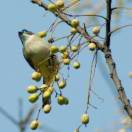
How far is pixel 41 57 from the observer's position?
3430 millimetres

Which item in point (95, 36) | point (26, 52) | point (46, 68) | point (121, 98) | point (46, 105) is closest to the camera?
point (121, 98)

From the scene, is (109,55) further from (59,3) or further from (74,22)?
(59,3)

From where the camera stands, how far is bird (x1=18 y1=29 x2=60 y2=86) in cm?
321

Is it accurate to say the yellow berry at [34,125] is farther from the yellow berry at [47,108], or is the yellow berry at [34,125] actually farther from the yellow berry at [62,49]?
the yellow berry at [62,49]

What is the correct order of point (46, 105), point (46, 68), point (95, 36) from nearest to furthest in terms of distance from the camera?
point (95, 36)
point (46, 105)
point (46, 68)

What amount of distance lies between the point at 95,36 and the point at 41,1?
35cm

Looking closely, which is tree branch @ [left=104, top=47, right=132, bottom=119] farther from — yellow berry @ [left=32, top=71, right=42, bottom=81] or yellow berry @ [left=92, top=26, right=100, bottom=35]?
yellow berry @ [left=32, top=71, right=42, bottom=81]

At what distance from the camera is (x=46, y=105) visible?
3.06 metres

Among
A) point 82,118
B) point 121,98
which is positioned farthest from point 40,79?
point 121,98

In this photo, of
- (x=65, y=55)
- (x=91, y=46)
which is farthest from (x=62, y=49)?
(x=91, y=46)

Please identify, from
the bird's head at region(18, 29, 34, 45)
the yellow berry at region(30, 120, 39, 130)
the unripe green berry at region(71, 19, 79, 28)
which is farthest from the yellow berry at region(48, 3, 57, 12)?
the bird's head at region(18, 29, 34, 45)

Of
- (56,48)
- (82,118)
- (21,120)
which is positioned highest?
(56,48)

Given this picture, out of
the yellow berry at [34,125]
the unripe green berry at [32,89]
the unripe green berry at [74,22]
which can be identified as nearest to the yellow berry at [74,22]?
the unripe green berry at [74,22]

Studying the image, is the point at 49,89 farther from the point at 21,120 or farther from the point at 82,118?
the point at 21,120
